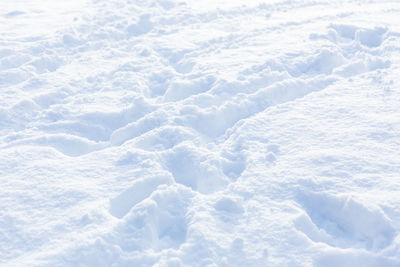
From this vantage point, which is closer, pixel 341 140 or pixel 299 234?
pixel 299 234

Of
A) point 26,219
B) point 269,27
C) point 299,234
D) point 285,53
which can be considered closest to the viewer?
point 299,234

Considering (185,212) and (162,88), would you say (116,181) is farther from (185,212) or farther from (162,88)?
(162,88)

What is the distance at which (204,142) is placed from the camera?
358cm

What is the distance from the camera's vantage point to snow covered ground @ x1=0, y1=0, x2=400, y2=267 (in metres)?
2.67

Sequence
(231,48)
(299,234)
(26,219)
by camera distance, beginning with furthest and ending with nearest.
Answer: (231,48), (26,219), (299,234)

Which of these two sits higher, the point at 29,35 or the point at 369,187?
the point at 29,35

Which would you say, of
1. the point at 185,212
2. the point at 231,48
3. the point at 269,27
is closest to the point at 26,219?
the point at 185,212

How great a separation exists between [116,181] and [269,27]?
10.9ft

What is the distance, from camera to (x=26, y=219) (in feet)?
9.38

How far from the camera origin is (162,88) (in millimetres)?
4457

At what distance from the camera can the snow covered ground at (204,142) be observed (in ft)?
8.75

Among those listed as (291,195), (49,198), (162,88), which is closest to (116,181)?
(49,198)

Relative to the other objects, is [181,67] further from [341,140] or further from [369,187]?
[369,187]

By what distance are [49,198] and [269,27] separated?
3.69 metres
